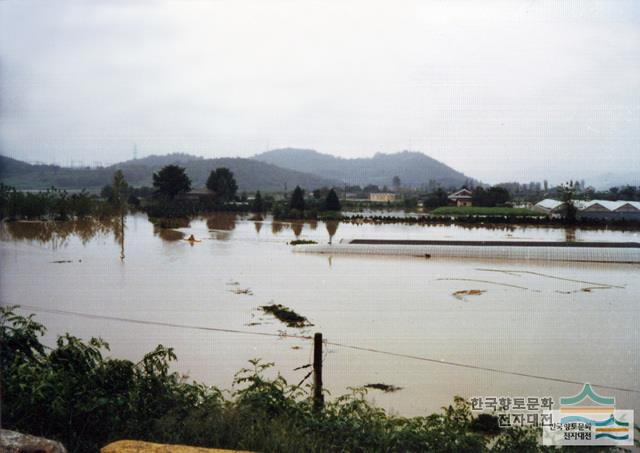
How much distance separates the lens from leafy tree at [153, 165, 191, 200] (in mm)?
10438

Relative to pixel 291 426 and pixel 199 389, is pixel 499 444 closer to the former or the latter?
pixel 291 426

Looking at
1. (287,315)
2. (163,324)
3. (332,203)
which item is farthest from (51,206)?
(287,315)

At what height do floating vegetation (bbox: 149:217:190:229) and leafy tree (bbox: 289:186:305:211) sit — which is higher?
leafy tree (bbox: 289:186:305:211)

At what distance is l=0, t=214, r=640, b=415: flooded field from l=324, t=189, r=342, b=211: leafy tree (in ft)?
11.5

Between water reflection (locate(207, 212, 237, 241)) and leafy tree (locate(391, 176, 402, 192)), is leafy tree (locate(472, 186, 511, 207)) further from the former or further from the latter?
water reflection (locate(207, 212, 237, 241))

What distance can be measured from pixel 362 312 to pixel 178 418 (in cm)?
341

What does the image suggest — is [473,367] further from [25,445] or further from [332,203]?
[332,203]

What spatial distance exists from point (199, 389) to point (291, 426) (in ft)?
1.63

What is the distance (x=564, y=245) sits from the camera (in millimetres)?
11008

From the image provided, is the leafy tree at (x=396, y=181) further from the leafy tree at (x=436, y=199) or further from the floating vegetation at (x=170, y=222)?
the floating vegetation at (x=170, y=222)

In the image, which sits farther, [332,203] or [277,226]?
[277,226]

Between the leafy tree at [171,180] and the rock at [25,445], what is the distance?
9042 millimetres

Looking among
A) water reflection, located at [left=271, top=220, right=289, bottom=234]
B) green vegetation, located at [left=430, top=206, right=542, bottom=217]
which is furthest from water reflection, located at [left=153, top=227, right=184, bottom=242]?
green vegetation, located at [left=430, top=206, right=542, bottom=217]

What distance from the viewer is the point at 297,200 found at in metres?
13.5
